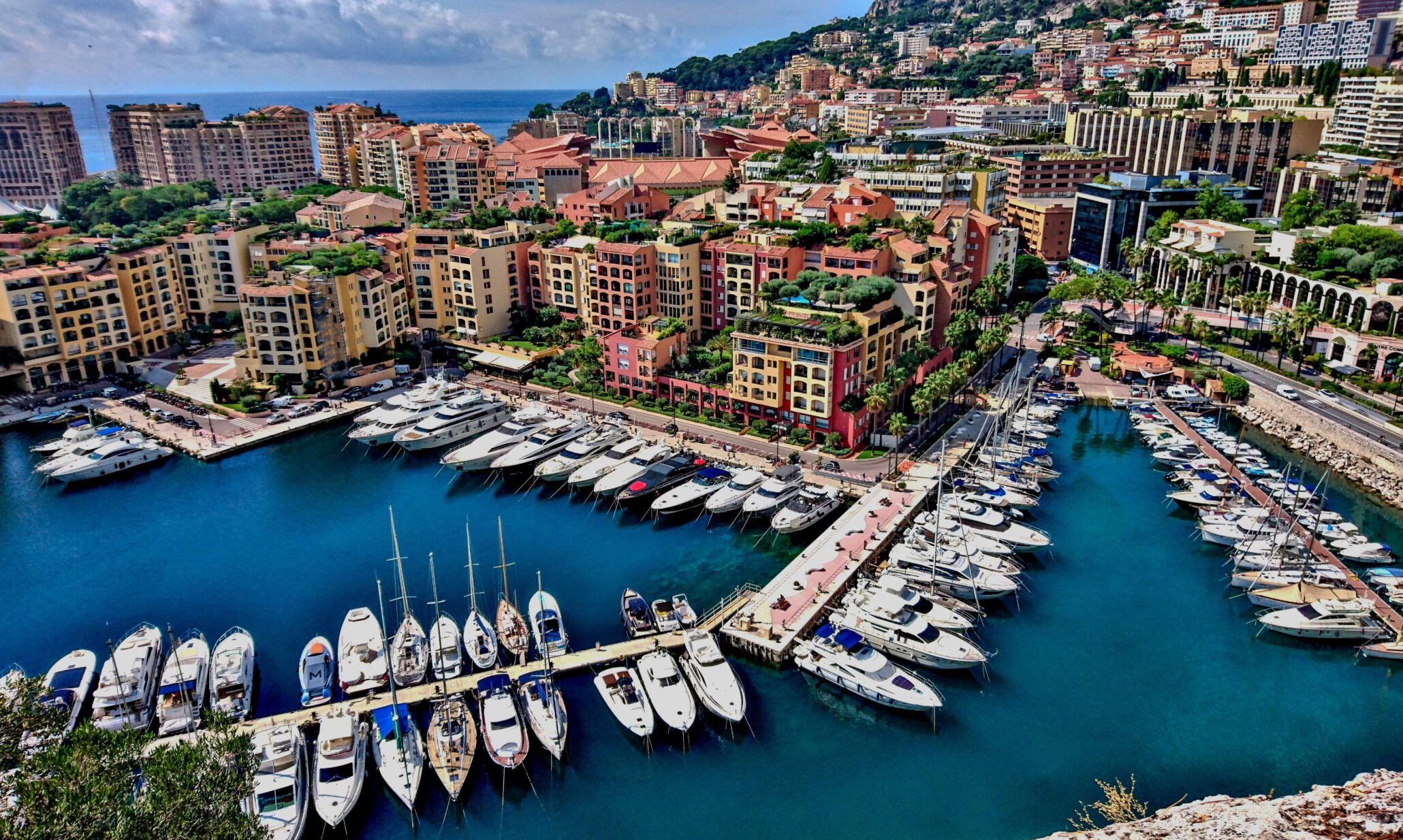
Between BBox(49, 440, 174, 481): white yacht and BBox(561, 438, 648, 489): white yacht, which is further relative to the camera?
BBox(49, 440, 174, 481): white yacht

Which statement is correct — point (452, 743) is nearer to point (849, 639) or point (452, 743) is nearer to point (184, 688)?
point (184, 688)

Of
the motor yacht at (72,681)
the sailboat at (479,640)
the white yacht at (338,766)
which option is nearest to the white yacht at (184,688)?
the motor yacht at (72,681)

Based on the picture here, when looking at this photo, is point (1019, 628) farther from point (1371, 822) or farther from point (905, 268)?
point (905, 268)

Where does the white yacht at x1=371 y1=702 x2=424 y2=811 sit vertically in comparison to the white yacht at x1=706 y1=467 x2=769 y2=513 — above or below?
below

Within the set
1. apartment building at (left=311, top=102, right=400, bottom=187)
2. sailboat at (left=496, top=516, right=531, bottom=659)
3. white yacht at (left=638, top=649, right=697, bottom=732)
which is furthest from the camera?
apartment building at (left=311, top=102, right=400, bottom=187)

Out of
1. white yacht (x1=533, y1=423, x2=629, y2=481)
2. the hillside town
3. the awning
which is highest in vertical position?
the hillside town

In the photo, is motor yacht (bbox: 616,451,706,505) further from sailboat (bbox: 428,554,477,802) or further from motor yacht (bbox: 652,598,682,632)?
sailboat (bbox: 428,554,477,802)

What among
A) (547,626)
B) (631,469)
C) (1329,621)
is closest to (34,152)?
(631,469)

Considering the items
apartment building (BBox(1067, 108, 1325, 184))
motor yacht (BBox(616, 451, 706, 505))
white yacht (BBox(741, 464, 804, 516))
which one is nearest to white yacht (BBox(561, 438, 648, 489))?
motor yacht (BBox(616, 451, 706, 505))

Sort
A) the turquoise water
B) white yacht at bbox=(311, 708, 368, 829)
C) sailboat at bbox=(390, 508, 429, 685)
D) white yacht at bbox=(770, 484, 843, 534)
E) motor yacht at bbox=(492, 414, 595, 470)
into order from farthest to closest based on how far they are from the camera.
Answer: motor yacht at bbox=(492, 414, 595, 470) < white yacht at bbox=(770, 484, 843, 534) < sailboat at bbox=(390, 508, 429, 685) < the turquoise water < white yacht at bbox=(311, 708, 368, 829)
